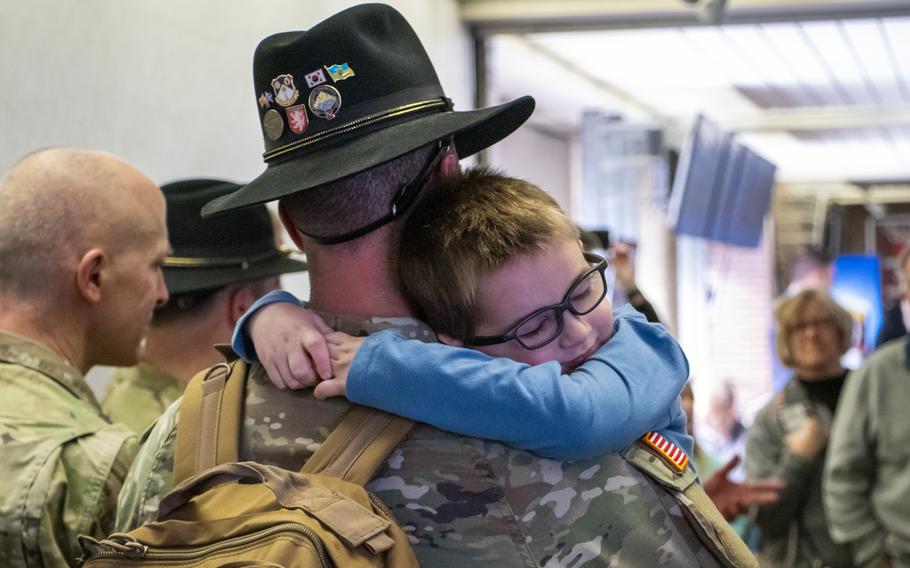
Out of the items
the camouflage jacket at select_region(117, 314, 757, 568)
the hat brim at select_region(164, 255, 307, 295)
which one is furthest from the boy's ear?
the hat brim at select_region(164, 255, 307, 295)

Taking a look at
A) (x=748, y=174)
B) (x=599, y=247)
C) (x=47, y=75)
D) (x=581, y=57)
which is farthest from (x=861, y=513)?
(x=748, y=174)

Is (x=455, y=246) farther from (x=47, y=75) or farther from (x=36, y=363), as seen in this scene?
(x=47, y=75)

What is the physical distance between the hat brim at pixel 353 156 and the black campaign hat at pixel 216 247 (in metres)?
1.08

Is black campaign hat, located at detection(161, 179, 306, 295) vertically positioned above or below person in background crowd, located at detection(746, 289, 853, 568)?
above

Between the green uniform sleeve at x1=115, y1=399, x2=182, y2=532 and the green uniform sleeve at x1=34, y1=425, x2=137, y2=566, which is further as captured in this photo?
the green uniform sleeve at x1=34, y1=425, x2=137, y2=566

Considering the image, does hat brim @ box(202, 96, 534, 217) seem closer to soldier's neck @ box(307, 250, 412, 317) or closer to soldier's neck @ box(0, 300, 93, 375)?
soldier's neck @ box(307, 250, 412, 317)

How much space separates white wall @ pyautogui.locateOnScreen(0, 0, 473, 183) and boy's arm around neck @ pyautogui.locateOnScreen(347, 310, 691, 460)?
164 cm

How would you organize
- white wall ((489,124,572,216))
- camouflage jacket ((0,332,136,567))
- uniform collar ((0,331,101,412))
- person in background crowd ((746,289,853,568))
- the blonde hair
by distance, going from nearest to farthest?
1. camouflage jacket ((0,332,136,567))
2. uniform collar ((0,331,101,412))
3. person in background crowd ((746,289,853,568))
4. the blonde hair
5. white wall ((489,124,572,216))

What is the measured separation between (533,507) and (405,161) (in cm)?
41

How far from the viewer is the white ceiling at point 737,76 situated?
20.5ft

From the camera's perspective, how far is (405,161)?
1300 millimetres

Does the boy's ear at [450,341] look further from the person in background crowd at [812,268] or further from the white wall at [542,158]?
the person in background crowd at [812,268]

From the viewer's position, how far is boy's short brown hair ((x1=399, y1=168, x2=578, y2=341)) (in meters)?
1.24

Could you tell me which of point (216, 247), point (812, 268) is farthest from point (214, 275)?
point (812, 268)
